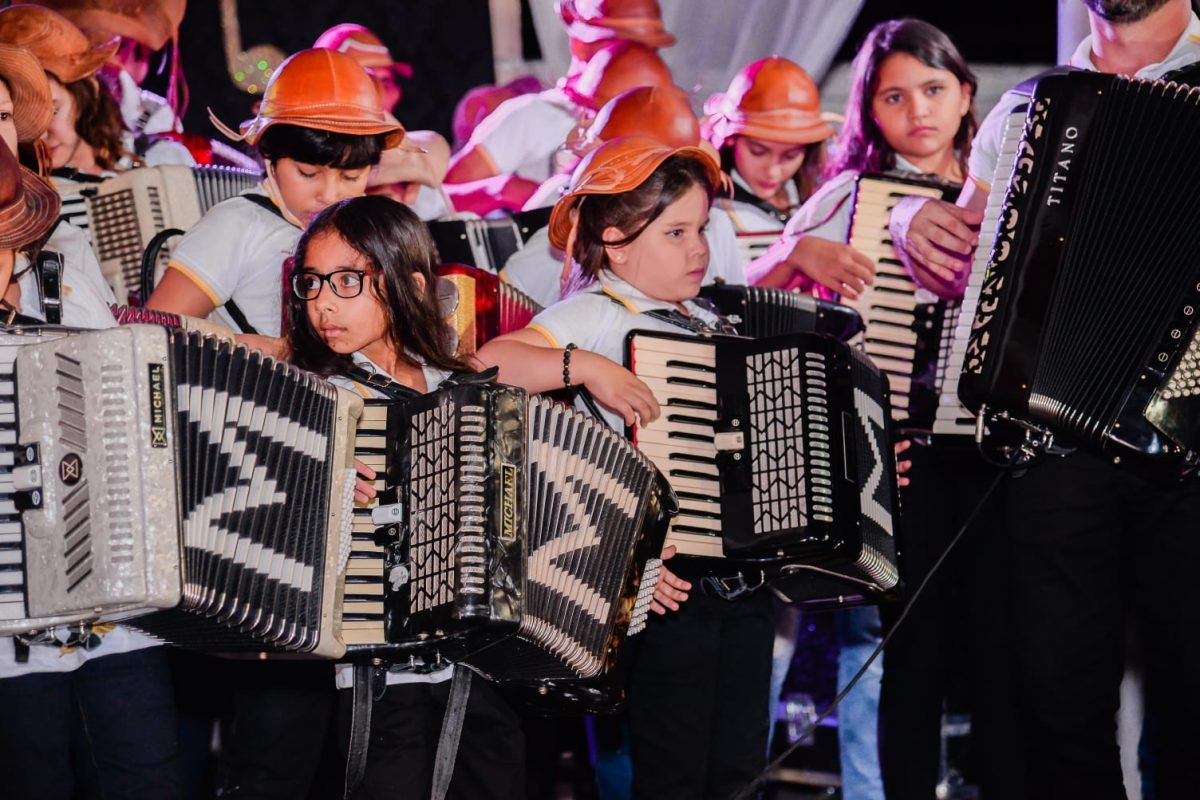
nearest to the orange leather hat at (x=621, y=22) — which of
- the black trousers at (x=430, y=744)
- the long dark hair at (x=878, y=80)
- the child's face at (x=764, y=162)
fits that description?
the child's face at (x=764, y=162)

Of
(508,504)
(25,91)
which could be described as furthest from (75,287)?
(508,504)

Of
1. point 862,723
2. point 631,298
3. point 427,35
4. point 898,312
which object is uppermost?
point 427,35

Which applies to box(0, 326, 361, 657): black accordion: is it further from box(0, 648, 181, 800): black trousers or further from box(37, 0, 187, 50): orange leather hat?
box(37, 0, 187, 50): orange leather hat

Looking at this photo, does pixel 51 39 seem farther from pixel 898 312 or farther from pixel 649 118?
pixel 898 312

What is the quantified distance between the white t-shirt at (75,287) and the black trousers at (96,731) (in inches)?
28.1

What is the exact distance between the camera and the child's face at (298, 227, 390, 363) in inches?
123

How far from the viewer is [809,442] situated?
323cm

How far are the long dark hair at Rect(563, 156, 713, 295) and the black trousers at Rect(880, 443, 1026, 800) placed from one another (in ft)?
3.18

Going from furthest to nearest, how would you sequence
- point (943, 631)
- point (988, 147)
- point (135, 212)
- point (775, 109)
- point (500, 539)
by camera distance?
point (775, 109)
point (135, 212)
point (943, 631)
point (988, 147)
point (500, 539)

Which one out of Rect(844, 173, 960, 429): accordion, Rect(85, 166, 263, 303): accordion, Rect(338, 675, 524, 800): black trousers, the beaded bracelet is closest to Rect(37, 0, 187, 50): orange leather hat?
Rect(85, 166, 263, 303): accordion

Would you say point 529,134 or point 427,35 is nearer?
point 529,134

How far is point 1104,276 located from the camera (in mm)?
3170

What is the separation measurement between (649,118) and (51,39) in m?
1.61

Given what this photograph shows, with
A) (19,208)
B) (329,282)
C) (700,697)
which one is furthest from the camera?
(700,697)
